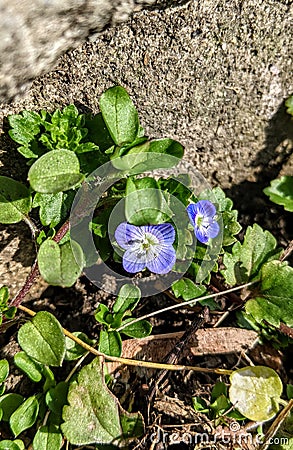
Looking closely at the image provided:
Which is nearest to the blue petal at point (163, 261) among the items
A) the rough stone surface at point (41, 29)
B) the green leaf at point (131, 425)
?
the green leaf at point (131, 425)

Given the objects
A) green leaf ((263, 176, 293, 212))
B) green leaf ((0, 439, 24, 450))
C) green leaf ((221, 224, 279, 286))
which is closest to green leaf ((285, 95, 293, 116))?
green leaf ((263, 176, 293, 212))

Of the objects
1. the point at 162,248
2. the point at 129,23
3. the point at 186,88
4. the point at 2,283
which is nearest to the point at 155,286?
the point at 162,248

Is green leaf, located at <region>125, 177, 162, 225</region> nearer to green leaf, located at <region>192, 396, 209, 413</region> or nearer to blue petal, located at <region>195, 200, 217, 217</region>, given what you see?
blue petal, located at <region>195, 200, 217, 217</region>

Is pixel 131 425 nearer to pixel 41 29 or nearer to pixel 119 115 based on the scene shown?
pixel 119 115

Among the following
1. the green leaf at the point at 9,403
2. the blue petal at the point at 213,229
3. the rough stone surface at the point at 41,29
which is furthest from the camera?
the blue petal at the point at 213,229

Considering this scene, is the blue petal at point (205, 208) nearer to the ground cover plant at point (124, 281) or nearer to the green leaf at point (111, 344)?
the ground cover plant at point (124, 281)

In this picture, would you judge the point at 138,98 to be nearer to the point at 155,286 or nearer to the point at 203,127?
the point at 203,127
